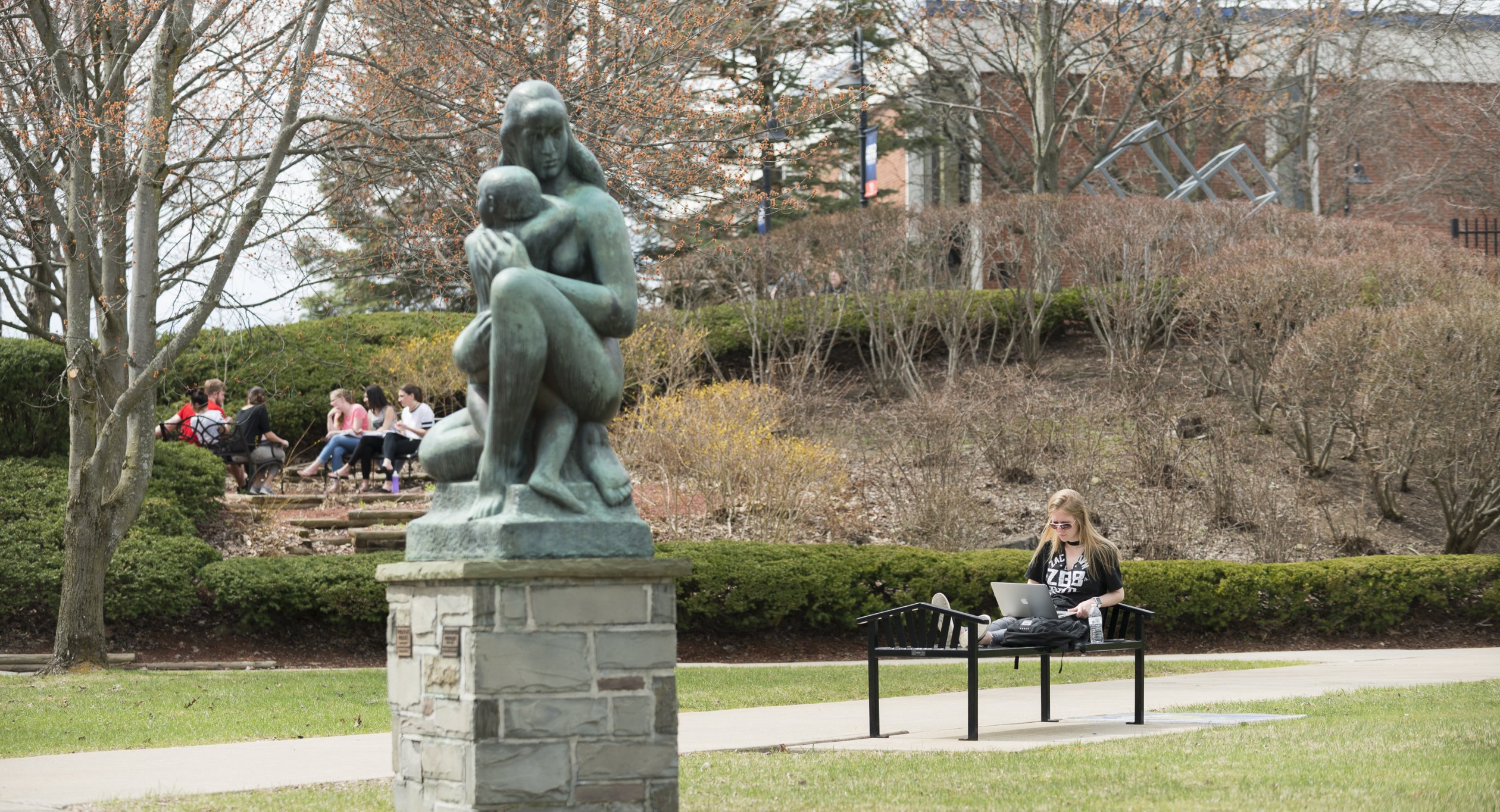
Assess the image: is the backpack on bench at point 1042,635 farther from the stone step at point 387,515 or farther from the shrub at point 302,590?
the stone step at point 387,515

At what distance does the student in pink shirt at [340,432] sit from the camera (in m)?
19.4

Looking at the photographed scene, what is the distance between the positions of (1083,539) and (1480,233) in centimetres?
2813

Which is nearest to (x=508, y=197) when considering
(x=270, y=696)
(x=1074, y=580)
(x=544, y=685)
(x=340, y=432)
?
(x=544, y=685)

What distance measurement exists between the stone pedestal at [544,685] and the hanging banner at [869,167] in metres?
19.9

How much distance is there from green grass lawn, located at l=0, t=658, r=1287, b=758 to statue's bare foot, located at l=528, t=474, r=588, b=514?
3917 mm

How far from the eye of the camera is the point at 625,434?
1877 cm

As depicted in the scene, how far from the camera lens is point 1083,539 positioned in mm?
9148

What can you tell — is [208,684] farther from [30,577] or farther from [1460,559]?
[1460,559]

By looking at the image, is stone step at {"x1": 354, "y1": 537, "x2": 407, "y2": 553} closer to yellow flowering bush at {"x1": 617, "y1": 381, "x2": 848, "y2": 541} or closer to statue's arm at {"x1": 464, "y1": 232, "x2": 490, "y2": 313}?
yellow flowering bush at {"x1": 617, "y1": 381, "x2": 848, "y2": 541}

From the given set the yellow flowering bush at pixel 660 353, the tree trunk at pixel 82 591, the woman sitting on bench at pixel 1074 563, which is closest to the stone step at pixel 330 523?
the yellow flowering bush at pixel 660 353

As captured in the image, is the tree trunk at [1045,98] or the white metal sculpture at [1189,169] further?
the tree trunk at [1045,98]

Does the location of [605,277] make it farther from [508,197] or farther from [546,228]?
[508,197]

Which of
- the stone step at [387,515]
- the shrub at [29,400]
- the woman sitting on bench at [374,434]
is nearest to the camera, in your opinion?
the shrub at [29,400]

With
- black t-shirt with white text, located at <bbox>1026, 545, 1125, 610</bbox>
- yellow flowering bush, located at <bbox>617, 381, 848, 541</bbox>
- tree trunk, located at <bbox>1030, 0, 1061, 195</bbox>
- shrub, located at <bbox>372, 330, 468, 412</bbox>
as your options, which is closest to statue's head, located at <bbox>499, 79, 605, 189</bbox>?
black t-shirt with white text, located at <bbox>1026, 545, 1125, 610</bbox>
